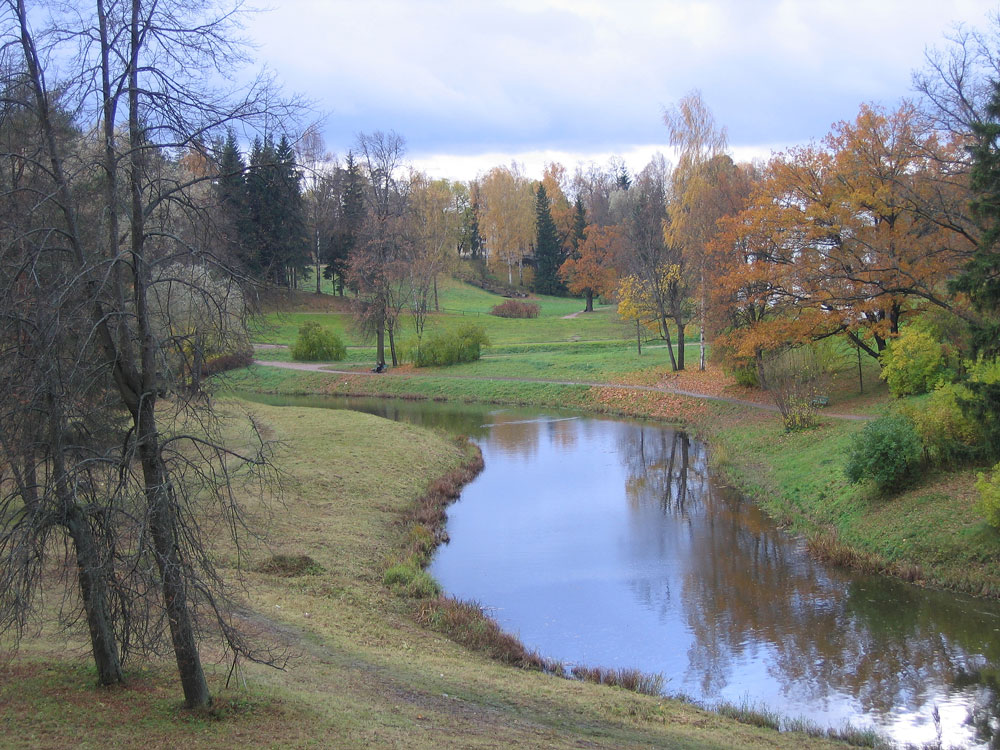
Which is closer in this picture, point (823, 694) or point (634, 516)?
point (823, 694)

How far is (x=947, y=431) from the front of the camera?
19.1m

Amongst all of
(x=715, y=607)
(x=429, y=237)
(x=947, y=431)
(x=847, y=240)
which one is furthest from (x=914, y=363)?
(x=429, y=237)

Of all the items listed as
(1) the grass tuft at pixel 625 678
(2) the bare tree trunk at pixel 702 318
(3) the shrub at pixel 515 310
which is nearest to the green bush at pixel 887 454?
(1) the grass tuft at pixel 625 678

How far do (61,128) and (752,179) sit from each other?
113 feet

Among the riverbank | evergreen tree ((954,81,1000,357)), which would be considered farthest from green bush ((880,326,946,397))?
evergreen tree ((954,81,1000,357))

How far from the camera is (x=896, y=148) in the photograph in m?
27.2

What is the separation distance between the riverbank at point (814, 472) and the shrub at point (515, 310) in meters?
26.3

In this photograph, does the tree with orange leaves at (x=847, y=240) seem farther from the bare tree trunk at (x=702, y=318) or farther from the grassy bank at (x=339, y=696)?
the grassy bank at (x=339, y=696)

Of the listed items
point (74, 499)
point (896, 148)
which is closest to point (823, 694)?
point (74, 499)

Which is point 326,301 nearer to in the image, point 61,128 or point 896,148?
point 896,148

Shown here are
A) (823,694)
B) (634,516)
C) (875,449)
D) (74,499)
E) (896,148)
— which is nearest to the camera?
(74,499)

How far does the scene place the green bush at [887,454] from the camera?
19.0 m

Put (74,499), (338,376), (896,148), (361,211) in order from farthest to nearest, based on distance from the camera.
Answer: (361,211) < (338,376) < (896,148) < (74,499)

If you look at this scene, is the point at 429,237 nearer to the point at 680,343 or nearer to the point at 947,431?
the point at 680,343
